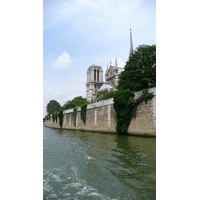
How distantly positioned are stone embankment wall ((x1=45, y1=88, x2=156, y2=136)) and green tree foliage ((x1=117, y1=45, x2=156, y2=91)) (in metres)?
2.77

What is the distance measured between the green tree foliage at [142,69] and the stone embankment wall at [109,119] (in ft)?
9.09

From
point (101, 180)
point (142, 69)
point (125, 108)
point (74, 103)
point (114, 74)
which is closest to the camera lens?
point (101, 180)

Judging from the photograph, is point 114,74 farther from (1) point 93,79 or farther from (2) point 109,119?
(2) point 109,119

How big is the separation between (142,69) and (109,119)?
17.5 feet

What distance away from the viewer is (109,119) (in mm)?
15922

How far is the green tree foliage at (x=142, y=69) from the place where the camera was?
1549cm

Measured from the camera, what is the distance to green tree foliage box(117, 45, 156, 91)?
15.5 meters

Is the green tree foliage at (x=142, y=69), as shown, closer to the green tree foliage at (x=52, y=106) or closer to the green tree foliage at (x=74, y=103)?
the green tree foliage at (x=74, y=103)

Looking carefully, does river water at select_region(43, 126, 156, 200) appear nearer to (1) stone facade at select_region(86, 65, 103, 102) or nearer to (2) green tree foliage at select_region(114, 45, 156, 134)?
(2) green tree foliage at select_region(114, 45, 156, 134)

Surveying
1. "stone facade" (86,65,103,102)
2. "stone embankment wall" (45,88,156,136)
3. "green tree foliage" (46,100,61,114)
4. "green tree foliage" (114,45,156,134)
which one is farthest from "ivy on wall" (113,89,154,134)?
"green tree foliage" (46,100,61,114)

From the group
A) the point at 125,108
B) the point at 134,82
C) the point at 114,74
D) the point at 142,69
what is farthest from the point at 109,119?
the point at 114,74
